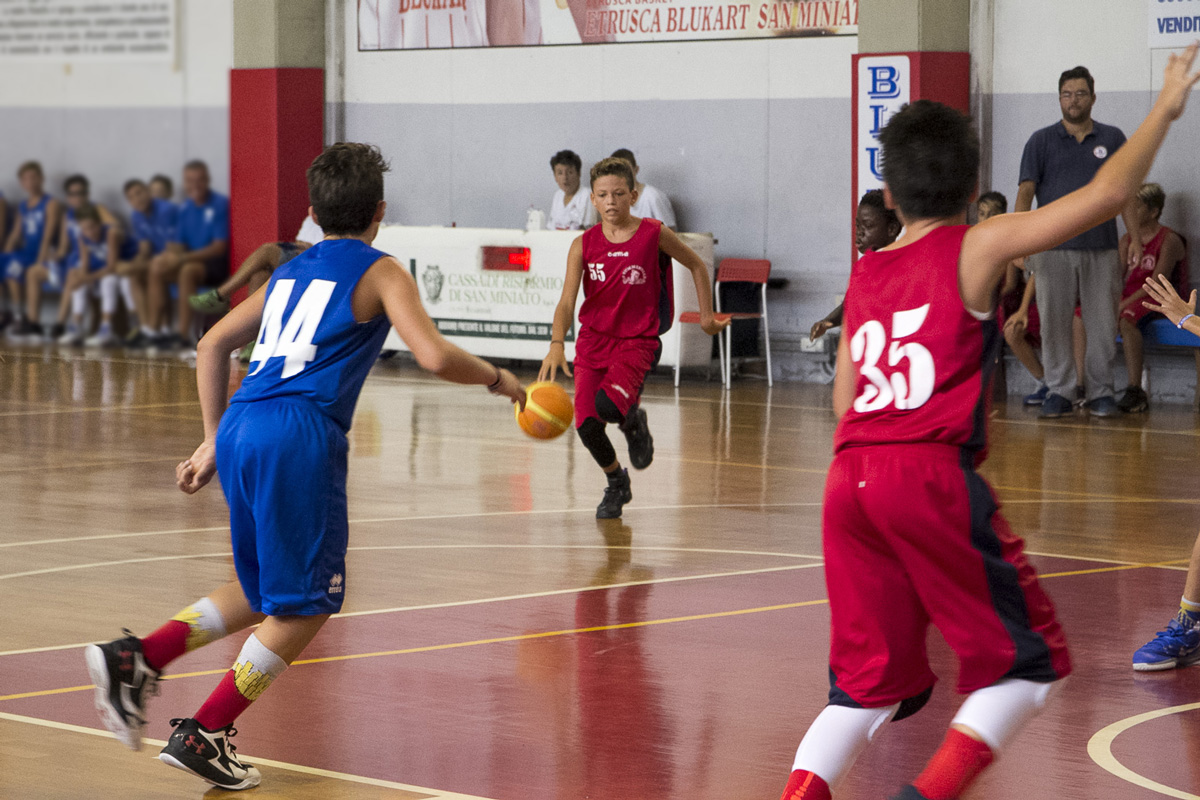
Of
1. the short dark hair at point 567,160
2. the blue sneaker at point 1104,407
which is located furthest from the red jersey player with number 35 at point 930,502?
the short dark hair at point 567,160

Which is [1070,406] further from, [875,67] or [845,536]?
→ [845,536]

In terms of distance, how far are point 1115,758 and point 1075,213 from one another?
1966 mm

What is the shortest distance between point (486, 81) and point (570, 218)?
2664 millimetres

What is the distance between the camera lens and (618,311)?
9.07 m

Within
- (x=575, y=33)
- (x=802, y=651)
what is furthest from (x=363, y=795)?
(x=575, y=33)

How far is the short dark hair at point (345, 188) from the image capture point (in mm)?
4543

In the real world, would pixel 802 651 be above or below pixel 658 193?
below

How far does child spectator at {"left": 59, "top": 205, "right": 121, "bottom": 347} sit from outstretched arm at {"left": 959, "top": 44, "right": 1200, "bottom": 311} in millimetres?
17214

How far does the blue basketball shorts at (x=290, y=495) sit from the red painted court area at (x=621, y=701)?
0.56 m

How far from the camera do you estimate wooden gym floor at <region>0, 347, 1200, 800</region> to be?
4.72 meters

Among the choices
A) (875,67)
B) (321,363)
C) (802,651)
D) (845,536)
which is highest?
(875,67)

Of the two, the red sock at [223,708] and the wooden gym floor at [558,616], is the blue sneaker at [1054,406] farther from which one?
the red sock at [223,708]

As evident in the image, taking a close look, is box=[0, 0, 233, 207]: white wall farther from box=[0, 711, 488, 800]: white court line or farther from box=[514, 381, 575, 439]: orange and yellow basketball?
box=[0, 711, 488, 800]: white court line

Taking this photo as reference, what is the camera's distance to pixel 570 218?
1686cm
